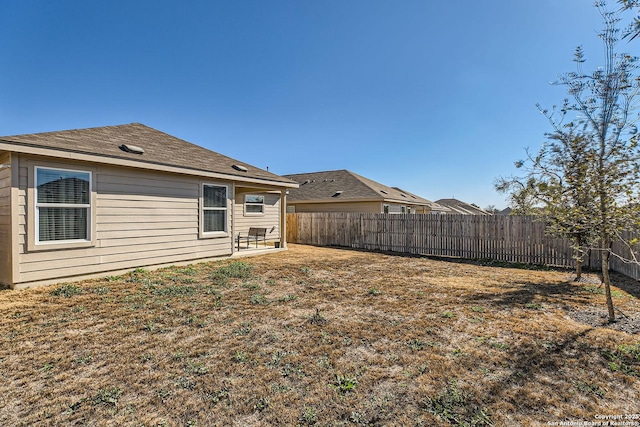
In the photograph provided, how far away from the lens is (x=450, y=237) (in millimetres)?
10750

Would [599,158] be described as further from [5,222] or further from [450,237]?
[5,222]

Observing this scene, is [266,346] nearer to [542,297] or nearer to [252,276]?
[252,276]

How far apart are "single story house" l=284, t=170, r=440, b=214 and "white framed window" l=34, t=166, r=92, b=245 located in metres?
12.7

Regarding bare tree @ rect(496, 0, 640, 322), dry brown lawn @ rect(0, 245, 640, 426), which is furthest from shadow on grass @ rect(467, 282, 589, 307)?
bare tree @ rect(496, 0, 640, 322)

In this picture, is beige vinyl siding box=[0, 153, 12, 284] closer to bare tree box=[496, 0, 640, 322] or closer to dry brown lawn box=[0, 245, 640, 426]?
dry brown lawn box=[0, 245, 640, 426]

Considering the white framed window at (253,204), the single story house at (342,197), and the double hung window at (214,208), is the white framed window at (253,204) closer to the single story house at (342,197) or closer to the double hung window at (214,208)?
the double hung window at (214,208)

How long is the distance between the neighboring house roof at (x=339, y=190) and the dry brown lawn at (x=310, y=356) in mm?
11171

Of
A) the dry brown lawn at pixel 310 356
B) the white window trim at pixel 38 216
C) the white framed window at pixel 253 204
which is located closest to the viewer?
the dry brown lawn at pixel 310 356

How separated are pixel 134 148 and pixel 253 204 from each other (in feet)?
22.8

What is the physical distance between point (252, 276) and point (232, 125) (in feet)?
35.3

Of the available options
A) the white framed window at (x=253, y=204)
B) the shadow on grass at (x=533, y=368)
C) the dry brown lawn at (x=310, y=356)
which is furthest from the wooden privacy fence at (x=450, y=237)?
the shadow on grass at (x=533, y=368)

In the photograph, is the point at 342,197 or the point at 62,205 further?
the point at 342,197

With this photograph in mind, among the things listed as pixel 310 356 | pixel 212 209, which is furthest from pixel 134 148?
pixel 310 356

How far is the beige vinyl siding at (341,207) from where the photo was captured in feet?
53.7
